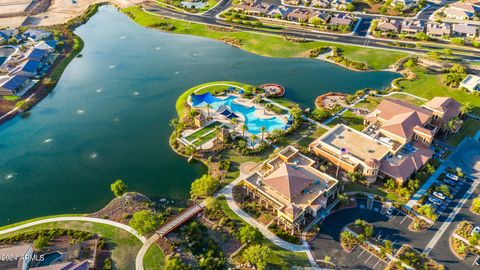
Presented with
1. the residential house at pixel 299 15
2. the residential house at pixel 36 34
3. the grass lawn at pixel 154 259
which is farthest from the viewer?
the residential house at pixel 299 15

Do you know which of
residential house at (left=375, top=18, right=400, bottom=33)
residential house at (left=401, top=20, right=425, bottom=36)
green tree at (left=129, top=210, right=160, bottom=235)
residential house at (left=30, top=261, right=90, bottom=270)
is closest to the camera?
residential house at (left=30, top=261, right=90, bottom=270)

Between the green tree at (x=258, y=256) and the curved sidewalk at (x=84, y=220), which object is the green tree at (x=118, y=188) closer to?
the curved sidewalk at (x=84, y=220)

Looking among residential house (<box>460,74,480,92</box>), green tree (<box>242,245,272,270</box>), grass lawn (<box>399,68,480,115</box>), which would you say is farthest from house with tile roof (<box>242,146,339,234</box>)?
residential house (<box>460,74,480,92</box>)

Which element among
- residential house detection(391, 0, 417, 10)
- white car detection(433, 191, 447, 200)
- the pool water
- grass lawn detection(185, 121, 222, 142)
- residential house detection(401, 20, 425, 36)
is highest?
residential house detection(391, 0, 417, 10)

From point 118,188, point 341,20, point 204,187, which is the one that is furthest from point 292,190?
point 341,20

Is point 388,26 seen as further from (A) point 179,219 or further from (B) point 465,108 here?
(A) point 179,219

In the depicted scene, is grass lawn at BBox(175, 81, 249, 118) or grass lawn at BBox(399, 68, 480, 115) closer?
grass lawn at BBox(399, 68, 480, 115)

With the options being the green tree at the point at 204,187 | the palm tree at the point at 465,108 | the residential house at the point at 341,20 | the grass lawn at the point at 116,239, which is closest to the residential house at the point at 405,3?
the residential house at the point at 341,20

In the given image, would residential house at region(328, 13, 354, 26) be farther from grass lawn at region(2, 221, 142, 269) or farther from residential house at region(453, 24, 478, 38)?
grass lawn at region(2, 221, 142, 269)
